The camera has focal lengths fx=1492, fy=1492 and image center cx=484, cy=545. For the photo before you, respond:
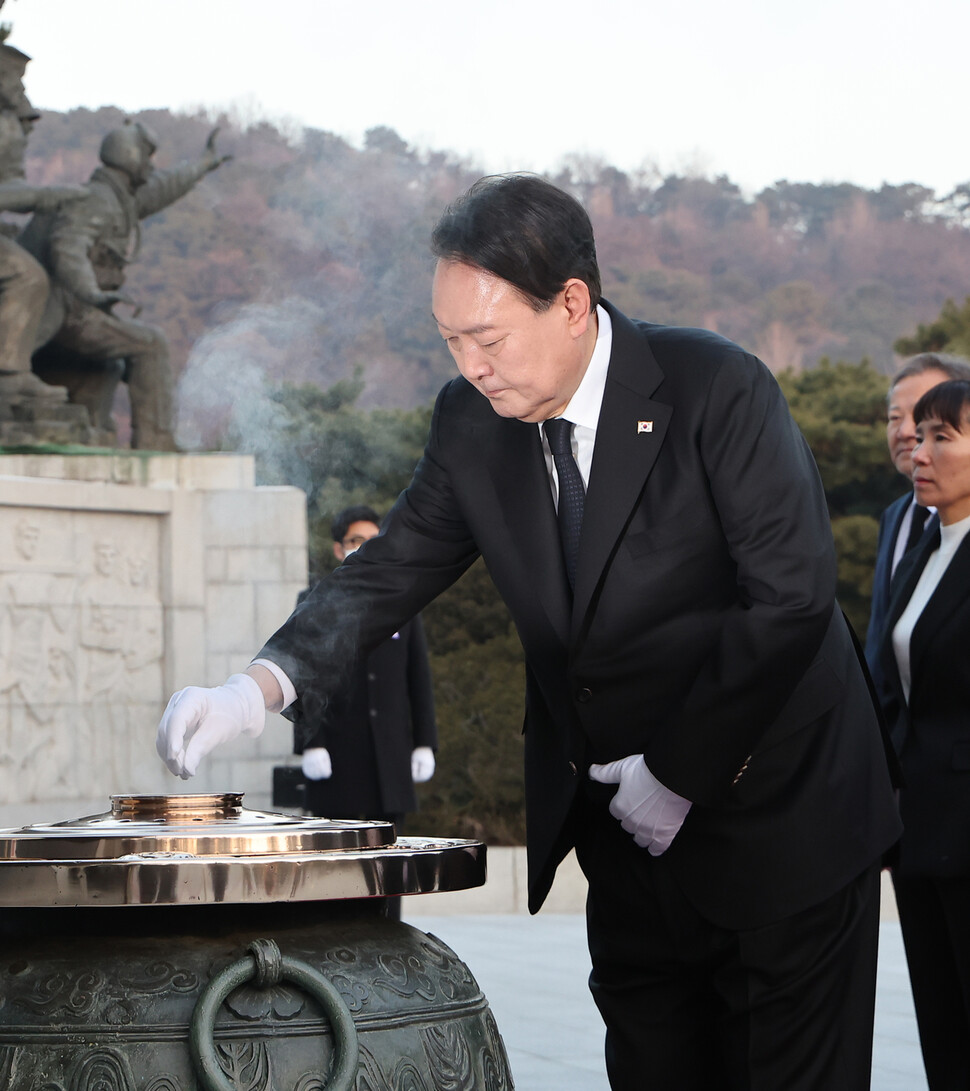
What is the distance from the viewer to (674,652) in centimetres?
198

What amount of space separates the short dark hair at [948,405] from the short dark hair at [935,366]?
560mm

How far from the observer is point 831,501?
16.1 meters

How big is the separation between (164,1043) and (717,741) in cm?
76

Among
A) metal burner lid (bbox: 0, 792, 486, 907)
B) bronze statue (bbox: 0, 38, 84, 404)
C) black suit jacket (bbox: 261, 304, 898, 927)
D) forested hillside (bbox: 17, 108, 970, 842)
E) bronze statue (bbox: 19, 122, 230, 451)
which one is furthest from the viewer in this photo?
bronze statue (bbox: 19, 122, 230, 451)

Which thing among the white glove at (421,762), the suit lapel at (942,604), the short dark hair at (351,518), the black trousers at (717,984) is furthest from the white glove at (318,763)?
the black trousers at (717,984)

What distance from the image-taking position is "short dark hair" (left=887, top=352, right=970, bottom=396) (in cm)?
372

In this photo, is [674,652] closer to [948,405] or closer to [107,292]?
[948,405]

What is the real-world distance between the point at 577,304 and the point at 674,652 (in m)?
0.48

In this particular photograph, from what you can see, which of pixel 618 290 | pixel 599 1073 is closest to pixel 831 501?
pixel 618 290

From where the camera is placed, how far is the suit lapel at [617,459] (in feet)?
6.46

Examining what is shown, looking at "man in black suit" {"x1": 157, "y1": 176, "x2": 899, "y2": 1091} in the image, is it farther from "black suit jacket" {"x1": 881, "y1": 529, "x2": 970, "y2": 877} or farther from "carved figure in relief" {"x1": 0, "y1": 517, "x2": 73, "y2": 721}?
"carved figure in relief" {"x1": 0, "y1": 517, "x2": 73, "y2": 721}

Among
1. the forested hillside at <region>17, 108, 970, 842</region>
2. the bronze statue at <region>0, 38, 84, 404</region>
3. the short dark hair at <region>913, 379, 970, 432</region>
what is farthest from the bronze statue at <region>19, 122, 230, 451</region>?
the short dark hair at <region>913, 379, 970, 432</region>

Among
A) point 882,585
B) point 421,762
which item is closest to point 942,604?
point 882,585

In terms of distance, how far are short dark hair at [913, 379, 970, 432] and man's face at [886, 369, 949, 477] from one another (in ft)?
1.86
